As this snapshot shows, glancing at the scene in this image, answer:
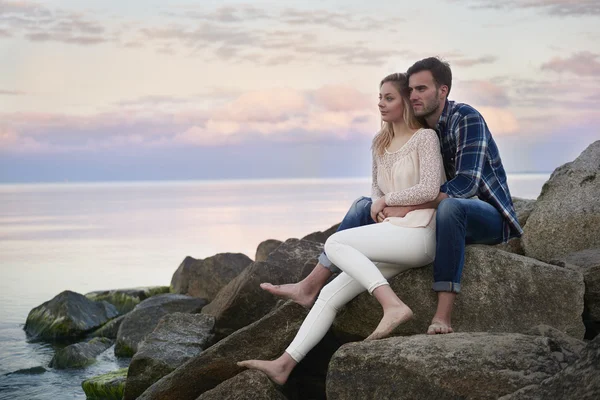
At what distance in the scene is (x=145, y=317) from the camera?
11008 millimetres

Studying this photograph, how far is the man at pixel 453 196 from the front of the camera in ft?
19.4

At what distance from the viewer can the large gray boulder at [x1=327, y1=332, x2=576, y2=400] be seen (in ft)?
16.1

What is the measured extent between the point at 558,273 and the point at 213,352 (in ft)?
9.97

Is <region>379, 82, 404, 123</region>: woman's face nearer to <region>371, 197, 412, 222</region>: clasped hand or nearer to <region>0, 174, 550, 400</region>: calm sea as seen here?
<region>371, 197, 412, 222</region>: clasped hand

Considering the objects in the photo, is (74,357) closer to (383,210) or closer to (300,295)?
(300,295)

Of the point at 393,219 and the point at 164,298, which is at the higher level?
the point at 393,219

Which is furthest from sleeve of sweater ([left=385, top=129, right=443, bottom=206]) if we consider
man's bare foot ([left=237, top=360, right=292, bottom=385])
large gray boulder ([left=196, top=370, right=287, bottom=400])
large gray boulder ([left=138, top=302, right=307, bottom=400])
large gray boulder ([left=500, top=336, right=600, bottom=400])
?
large gray boulder ([left=500, top=336, right=600, bottom=400])

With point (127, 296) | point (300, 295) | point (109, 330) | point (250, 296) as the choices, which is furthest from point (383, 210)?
point (127, 296)

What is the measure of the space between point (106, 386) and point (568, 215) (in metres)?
5.69

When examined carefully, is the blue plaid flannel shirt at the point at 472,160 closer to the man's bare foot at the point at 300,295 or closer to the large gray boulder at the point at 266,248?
the man's bare foot at the point at 300,295

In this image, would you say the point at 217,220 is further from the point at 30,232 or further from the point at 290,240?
the point at 290,240

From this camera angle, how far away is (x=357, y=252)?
235 inches

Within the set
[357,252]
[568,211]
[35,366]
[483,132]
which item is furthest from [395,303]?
[35,366]

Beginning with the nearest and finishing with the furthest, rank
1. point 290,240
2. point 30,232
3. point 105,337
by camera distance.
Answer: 1. point 290,240
2. point 105,337
3. point 30,232
